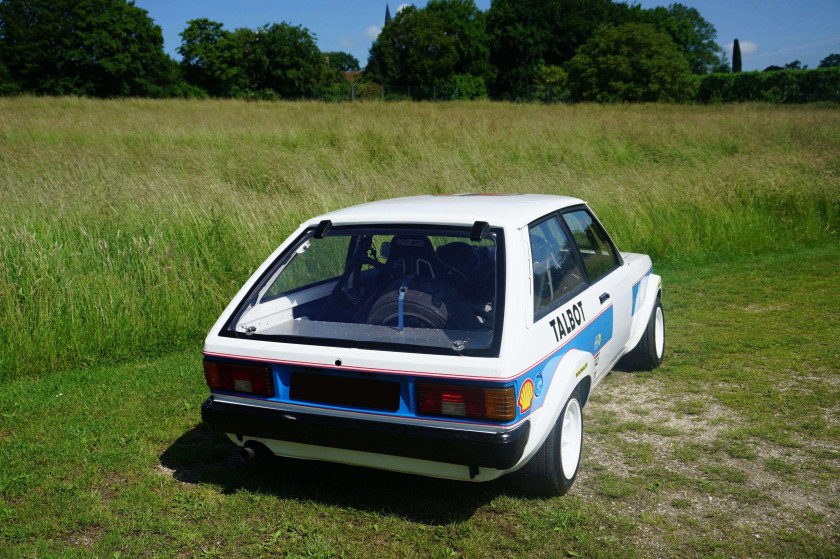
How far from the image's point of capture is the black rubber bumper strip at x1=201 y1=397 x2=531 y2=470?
296 cm

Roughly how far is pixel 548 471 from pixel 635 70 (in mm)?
49791

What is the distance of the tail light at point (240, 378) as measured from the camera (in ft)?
10.9

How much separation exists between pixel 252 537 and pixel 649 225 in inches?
351

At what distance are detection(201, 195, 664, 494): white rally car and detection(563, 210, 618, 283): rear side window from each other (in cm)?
9

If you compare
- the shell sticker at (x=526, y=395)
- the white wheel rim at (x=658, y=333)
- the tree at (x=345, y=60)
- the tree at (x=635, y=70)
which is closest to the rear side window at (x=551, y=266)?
the shell sticker at (x=526, y=395)

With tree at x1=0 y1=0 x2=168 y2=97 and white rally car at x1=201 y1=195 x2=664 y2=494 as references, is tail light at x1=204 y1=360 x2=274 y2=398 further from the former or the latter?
tree at x1=0 y1=0 x2=168 y2=97

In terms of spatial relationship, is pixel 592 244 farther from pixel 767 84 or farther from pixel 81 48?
pixel 81 48

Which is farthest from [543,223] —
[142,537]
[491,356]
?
[142,537]

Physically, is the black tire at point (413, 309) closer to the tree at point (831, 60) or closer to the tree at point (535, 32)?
the tree at point (535, 32)

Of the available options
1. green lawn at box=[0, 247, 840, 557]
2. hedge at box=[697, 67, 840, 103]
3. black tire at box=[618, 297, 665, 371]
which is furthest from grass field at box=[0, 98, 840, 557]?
hedge at box=[697, 67, 840, 103]

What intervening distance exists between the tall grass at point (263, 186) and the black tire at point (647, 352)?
12.9 ft

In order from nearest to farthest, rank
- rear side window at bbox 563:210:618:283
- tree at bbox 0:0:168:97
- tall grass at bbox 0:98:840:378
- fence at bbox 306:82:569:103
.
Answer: rear side window at bbox 563:210:618:283
tall grass at bbox 0:98:840:378
fence at bbox 306:82:569:103
tree at bbox 0:0:168:97

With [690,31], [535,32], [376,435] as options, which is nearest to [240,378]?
[376,435]

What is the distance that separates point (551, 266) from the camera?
3.80m
